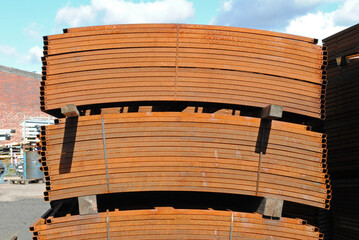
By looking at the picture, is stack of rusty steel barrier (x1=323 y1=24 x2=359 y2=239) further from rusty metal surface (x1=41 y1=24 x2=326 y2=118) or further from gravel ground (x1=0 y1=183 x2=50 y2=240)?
gravel ground (x1=0 y1=183 x2=50 y2=240)

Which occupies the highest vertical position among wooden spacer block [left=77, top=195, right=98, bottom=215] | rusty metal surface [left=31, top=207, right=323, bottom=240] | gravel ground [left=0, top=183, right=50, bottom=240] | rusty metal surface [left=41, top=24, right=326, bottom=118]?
rusty metal surface [left=41, top=24, right=326, bottom=118]

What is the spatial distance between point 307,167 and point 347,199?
1928mm

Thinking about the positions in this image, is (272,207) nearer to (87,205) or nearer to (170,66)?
(170,66)

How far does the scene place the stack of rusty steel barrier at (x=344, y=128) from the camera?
6086 millimetres

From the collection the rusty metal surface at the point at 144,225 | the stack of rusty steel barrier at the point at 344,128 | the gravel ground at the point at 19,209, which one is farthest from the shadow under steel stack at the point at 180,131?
the gravel ground at the point at 19,209

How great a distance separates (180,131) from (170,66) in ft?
3.46

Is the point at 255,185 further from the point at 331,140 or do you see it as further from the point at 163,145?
the point at 331,140

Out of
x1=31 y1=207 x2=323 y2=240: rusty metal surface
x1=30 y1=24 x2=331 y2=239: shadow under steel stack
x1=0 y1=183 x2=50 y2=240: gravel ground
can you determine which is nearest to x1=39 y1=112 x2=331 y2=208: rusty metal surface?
x1=30 y1=24 x2=331 y2=239: shadow under steel stack

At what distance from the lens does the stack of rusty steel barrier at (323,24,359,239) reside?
609 centimetres

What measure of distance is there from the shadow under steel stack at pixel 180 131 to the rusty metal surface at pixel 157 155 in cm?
2

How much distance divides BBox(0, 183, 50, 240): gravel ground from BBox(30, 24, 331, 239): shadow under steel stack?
230 inches

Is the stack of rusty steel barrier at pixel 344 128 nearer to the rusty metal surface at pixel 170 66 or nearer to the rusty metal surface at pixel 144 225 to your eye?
the rusty metal surface at pixel 170 66

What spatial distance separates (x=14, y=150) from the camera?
27906 millimetres

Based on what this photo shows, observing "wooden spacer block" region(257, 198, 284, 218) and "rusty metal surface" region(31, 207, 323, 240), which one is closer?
"rusty metal surface" region(31, 207, 323, 240)
